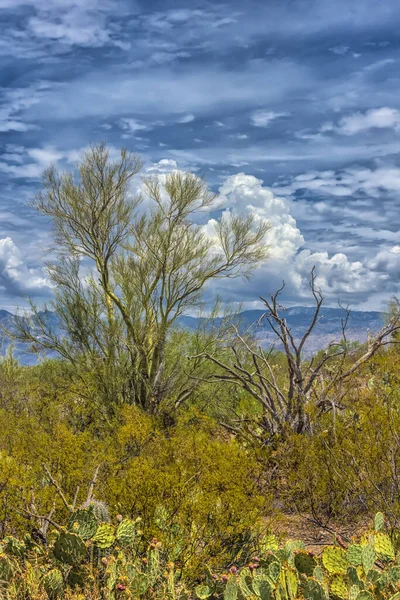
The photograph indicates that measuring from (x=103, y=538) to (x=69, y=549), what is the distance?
248 millimetres

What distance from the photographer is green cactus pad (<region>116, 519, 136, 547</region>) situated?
4414 mm

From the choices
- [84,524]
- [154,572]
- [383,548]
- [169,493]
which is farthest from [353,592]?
[169,493]

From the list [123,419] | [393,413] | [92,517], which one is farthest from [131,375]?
[92,517]

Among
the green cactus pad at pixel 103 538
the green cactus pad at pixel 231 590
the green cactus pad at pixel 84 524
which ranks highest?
the green cactus pad at pixel 84 524

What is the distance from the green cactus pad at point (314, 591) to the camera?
350 centimetres

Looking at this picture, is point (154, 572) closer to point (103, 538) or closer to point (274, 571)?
point (103, 538)

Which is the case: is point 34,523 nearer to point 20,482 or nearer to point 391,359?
point 20,482

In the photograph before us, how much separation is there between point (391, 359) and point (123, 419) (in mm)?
5719

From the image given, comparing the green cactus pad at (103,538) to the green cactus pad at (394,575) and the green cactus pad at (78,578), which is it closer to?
the green cactus pad at (78,578)

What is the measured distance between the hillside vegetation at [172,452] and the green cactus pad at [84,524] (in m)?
0.01

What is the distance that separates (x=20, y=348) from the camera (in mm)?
14969

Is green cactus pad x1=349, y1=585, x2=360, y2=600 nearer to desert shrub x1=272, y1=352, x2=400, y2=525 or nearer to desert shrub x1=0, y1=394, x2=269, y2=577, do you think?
desert shrub x1=0, y1=394, x2=269, y2=577

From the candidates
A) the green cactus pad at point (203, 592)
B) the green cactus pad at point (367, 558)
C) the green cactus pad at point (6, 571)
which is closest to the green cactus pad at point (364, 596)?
the green cactus pad at point (367, 558)

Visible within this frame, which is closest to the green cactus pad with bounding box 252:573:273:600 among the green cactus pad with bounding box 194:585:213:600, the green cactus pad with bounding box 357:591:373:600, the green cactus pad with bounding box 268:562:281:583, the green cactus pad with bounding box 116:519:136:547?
the green cactus pad with bounding box 268:562:281:583
